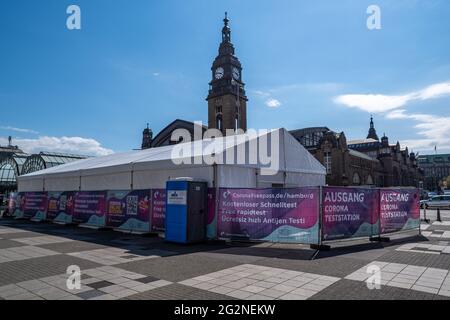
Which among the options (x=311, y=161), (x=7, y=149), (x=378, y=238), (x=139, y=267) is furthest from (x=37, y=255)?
(x=7, y=149)

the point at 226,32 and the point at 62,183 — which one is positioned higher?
the point at 226,32

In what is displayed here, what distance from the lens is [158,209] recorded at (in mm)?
12992

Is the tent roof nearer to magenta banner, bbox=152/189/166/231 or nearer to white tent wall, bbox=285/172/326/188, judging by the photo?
white tent wall, bbox=285/172/326/188

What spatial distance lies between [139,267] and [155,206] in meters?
5.75

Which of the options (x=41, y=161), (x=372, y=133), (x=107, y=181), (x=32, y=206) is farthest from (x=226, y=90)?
(x=372, y=133)

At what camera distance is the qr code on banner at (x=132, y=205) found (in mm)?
13805

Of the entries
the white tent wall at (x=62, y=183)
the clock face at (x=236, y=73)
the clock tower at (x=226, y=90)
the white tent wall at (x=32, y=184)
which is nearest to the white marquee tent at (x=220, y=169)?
the white tent wall at (x=62, y=183)

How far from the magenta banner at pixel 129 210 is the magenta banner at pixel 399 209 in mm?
8881

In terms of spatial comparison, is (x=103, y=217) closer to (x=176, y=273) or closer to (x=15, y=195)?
(x=176, y=273)

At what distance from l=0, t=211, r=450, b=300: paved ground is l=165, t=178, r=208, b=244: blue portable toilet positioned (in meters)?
0.54

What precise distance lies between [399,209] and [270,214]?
5.56 metres

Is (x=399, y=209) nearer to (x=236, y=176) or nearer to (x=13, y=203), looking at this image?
(x=236, y=176)

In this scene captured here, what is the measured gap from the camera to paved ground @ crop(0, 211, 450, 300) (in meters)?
5.54

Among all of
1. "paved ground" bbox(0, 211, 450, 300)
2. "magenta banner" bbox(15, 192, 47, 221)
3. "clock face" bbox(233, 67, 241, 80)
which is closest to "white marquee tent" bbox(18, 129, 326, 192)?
"magenta banner" bbox(15, 192, 47, 221)
